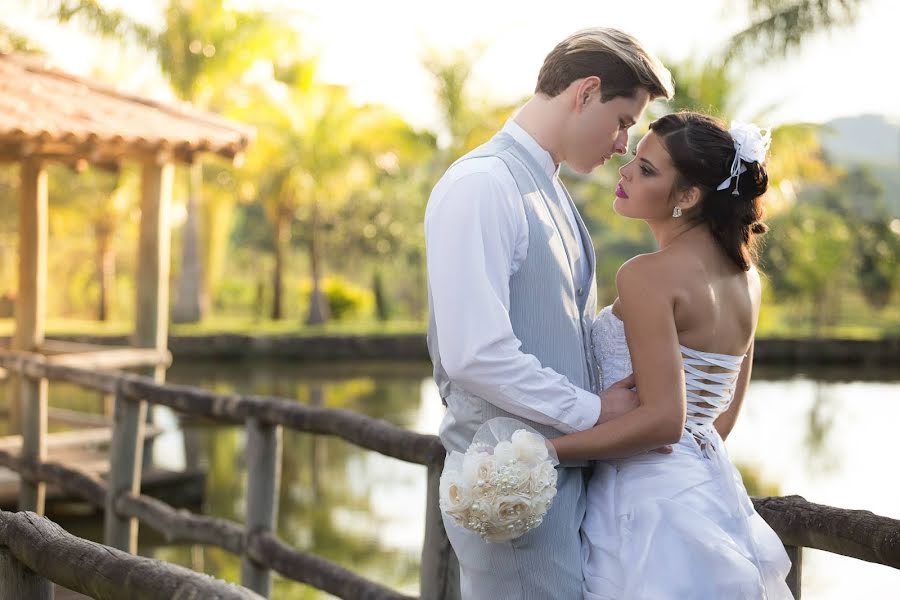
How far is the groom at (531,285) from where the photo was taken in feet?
6.51

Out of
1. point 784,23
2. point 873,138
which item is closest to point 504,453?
point 784,23

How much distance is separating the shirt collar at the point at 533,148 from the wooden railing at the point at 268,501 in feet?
3.02

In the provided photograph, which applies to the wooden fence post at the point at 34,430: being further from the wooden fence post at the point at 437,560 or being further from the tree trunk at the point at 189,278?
A: the tree trunk at the point at 189,278

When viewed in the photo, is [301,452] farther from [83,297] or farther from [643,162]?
[83,297]

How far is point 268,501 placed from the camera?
456cm

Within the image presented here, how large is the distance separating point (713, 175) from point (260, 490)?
2.82 metres

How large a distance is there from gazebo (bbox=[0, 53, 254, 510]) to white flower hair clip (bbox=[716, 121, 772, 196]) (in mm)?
5801


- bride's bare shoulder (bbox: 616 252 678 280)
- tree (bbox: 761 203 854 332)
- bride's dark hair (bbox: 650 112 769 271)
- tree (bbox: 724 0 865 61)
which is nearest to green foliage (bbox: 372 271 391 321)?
tree (bbox: 761 203 854 332)

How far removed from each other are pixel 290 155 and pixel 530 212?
23.5m

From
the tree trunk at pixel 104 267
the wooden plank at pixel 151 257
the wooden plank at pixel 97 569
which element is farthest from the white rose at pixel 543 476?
the tree trunk at pixel 104 267

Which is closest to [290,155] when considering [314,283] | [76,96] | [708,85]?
[314,283]

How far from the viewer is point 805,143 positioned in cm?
2492

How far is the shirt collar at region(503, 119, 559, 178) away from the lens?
7.17 feet

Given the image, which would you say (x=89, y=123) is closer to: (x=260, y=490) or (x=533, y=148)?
(x=260, y=490)
